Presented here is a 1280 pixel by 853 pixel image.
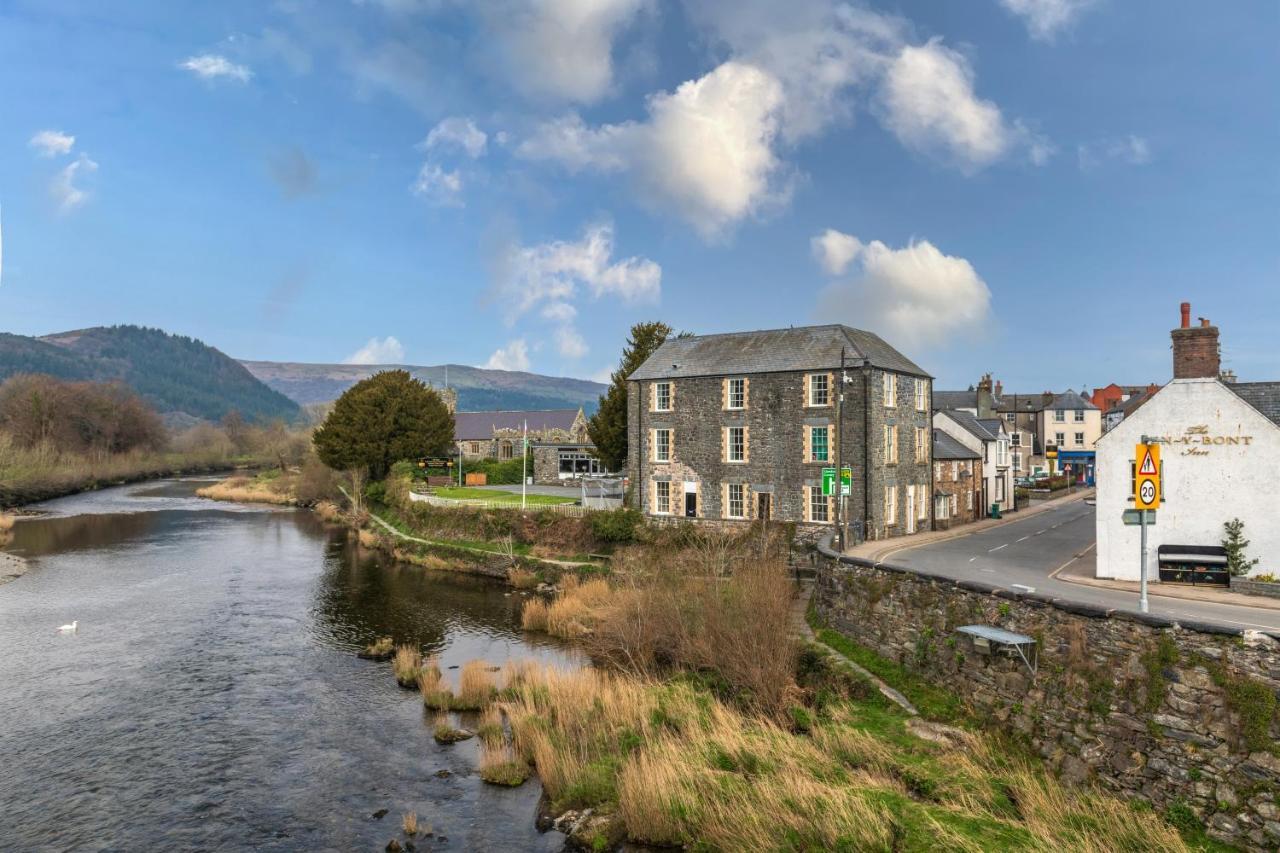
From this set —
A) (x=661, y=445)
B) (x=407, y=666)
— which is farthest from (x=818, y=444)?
(x=407, y=666)

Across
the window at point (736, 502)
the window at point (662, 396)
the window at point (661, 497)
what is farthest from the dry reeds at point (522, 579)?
the window at point (662, 396)

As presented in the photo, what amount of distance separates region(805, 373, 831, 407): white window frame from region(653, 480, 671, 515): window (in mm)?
8724

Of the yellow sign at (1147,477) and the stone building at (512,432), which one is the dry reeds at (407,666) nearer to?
the yellow sign at (1147,477)

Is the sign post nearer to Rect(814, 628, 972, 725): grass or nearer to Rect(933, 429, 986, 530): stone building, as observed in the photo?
Rect(814, 628, 972, 725): grass

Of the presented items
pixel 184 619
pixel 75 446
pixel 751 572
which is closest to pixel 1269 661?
pixel 751 572

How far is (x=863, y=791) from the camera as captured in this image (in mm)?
12656

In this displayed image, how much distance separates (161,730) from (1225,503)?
29.2 m

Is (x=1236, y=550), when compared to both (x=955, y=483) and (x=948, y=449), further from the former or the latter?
(x=955, y=483)

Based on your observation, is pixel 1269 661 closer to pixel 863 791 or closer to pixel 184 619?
pixel 863 791

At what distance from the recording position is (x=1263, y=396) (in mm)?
21406

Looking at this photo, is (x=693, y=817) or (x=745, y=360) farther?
(x=745, y=360)

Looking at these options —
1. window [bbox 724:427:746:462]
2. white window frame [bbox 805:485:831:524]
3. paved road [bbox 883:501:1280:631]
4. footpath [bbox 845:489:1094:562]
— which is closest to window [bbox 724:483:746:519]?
window [bbox 724:427:746:462]

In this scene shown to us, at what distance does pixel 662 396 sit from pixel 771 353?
20.1ft

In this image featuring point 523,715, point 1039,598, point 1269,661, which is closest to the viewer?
point 1269,661
